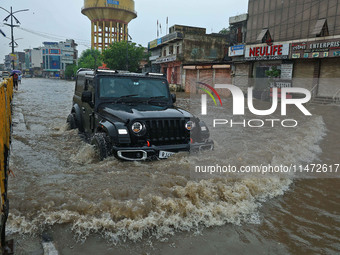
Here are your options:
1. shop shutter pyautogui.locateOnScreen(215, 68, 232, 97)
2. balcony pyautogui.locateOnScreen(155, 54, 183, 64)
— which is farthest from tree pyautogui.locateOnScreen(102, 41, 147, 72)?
shop shutter pyautogui.locateOnScreen(215, 68, 232, 97)

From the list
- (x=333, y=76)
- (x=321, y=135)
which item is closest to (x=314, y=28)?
(x=333, y=76)

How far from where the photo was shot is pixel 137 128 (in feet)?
16.3

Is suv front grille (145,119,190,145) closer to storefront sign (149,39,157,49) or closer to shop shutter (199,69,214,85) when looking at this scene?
shop shutter (199,69,214,85)

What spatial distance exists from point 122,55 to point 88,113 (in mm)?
43422

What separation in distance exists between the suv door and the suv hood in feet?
1.53

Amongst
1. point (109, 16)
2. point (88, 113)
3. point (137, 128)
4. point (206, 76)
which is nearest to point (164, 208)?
point (137, 128)

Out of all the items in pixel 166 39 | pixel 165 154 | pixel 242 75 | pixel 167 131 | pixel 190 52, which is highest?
pixel 166 39

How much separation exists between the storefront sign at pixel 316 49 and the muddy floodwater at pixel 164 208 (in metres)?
→ 17.2

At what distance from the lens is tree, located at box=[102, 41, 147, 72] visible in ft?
158

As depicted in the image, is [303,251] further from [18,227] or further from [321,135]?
[321,135]

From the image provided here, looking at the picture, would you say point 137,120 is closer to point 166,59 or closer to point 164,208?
point 164,208

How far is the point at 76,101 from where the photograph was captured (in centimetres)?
832

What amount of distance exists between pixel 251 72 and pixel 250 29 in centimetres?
442

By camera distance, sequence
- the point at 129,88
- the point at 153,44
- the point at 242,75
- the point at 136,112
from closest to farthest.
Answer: the point at 136,112 < the point at 129,88 < the point at 242,75 < the point at 153,44
